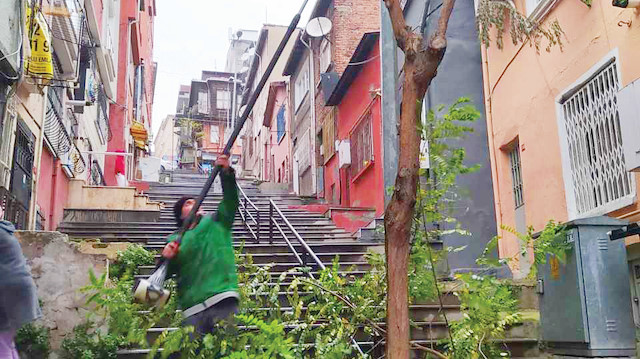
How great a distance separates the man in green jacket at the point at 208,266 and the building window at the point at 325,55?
16273mm

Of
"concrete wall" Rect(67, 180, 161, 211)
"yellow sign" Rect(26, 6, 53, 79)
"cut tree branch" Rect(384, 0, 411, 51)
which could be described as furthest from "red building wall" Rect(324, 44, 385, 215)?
"cut tree branch" Rect(384, 0, 411, 51)

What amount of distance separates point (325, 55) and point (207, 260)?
17.5m

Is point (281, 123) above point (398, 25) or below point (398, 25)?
above

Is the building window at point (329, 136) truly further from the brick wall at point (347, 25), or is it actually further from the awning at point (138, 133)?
the awning at point (138, 133)

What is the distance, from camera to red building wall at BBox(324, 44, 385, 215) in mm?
14867

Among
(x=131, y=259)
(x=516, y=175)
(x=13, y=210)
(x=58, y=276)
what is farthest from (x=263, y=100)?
(x=58, y=276)

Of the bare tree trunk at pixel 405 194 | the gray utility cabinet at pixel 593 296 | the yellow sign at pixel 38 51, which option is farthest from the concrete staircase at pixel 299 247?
A: the yellow sign at pixel 38 51

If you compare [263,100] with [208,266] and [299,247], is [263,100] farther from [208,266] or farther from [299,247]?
[208,266]

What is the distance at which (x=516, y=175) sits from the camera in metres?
9.36

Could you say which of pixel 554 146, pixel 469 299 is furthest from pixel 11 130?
pixel 554 146

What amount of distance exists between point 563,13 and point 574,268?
3.75 metres

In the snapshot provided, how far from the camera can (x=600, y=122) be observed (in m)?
6.82

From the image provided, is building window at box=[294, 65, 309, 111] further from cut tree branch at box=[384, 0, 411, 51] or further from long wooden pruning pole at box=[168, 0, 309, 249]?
cut tree branch at box=[384, 0, 411, 51]

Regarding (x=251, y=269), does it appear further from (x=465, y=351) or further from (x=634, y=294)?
(x=634, y=294)
